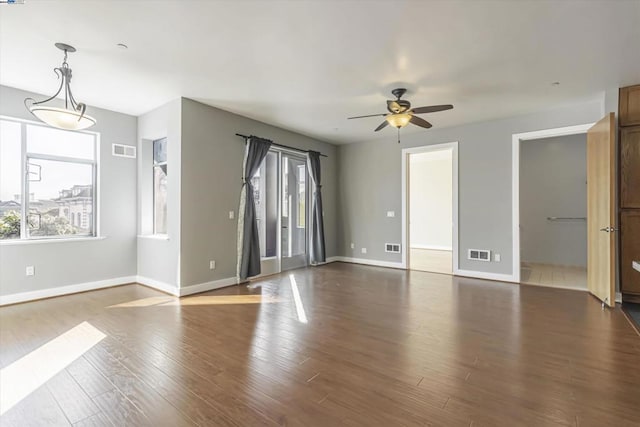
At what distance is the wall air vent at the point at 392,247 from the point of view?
668 cm

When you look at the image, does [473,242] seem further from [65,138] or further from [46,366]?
[65,138]

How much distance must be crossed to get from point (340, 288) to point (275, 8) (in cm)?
380

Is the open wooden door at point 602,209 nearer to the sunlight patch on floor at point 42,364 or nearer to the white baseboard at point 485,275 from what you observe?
the white baseboard at point 485,275

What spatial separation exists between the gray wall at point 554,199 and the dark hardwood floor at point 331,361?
294cm

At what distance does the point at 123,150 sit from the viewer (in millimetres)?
5199

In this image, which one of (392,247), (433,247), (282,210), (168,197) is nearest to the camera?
(168,197)

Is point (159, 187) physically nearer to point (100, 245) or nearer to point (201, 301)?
point (100, 245)

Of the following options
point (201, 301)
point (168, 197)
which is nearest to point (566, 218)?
point (201, 301)

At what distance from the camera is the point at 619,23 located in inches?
105

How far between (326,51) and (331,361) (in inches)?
115

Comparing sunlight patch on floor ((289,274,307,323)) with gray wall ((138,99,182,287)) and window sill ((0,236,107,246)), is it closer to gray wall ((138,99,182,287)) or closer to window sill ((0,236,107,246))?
gray wall ((138,99,182,287))

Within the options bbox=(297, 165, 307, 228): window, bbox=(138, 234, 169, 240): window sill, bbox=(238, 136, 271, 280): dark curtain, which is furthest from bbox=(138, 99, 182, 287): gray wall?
bbox=(297, 165, 307, 228): window

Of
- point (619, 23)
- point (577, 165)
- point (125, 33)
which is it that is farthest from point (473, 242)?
point (125, 33)

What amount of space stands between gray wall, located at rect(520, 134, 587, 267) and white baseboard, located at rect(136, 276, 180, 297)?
6660mm
